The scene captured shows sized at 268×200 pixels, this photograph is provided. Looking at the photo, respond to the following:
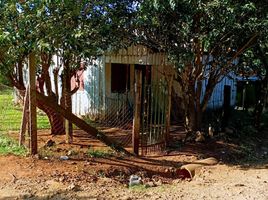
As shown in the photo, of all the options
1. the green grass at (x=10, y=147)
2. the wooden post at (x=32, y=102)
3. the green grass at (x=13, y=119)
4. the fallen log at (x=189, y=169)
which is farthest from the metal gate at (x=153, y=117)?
the green grass at (x=13, y=119)

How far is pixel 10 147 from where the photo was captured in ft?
27.7

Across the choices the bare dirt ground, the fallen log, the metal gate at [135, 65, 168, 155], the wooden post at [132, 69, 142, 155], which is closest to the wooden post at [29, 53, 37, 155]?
the bare dirt ground

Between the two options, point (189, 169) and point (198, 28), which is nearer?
point (189, 169)

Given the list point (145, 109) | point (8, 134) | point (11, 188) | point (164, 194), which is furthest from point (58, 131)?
point (164, 194)

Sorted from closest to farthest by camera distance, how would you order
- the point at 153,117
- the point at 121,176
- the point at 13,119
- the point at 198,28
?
the point at 121,176 → the point at 198,28 → the point at 153,117 → the point at 13,119

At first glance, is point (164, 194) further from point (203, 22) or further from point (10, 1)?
point (10, 1)

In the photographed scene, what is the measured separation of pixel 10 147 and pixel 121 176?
2.76 meters

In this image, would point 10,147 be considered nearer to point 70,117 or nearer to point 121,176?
point 70,117

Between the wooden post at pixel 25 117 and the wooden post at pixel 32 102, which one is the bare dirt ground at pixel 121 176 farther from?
the wooden post at pixel 25 117

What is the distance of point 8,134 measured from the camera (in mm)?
10398

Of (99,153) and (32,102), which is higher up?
(32,102)

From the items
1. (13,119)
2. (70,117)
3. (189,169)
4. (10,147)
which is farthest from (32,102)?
(13,119)

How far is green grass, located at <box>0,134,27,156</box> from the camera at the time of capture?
7.96 m

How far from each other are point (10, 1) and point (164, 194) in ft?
14.0
